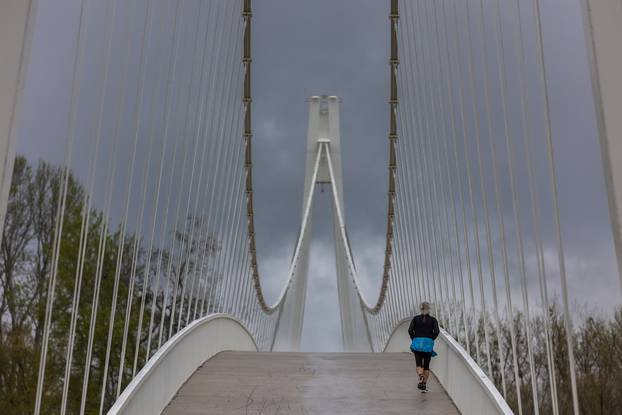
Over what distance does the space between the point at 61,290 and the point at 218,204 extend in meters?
8.66

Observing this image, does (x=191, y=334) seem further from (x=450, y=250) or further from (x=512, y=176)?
(x=512, y=176)

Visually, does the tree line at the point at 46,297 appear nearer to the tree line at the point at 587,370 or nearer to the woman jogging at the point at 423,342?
the tree line at the point at 587,370

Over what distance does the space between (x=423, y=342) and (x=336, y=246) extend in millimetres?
20157

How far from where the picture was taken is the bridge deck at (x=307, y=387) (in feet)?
21.5

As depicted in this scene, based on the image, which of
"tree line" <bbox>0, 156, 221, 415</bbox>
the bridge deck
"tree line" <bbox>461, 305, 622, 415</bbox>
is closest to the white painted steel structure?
the bridge deck

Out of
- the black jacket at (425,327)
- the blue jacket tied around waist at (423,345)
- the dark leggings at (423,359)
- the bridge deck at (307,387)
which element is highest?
the black jacket at (425,327)

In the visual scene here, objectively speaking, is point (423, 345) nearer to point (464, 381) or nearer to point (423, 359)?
point (423, 359)

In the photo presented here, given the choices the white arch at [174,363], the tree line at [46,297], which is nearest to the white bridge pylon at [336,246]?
the tree line at [46,297]

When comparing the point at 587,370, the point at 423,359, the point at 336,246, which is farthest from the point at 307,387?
the point at 336,246

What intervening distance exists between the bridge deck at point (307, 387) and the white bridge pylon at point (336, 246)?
31.7 ft

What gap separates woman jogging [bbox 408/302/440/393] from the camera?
289 inches

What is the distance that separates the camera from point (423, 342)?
741cm

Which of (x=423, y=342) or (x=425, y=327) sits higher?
(x=425, y=327)

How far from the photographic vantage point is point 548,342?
4.30m
